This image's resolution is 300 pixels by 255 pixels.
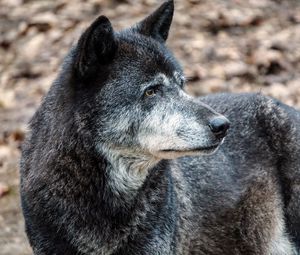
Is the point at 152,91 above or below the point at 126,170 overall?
above

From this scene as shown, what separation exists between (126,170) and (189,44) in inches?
207

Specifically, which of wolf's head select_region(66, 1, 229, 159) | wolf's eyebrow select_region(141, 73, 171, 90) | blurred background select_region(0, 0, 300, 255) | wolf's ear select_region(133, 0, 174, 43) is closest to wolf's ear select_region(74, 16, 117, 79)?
wolf's head select_region(66, 1, 229, 159)

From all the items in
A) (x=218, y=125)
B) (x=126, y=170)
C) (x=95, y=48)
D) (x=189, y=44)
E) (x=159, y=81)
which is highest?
(x=95, y=48)

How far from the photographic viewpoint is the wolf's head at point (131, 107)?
5.22 meters

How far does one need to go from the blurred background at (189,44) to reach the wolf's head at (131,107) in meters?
3.59

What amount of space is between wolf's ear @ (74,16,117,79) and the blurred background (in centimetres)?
361

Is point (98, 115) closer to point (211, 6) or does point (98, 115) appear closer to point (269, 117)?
point (269, 117)

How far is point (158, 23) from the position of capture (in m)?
5.77

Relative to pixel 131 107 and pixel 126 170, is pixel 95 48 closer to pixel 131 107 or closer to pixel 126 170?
pixel 131 107

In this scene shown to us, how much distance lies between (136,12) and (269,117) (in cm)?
447

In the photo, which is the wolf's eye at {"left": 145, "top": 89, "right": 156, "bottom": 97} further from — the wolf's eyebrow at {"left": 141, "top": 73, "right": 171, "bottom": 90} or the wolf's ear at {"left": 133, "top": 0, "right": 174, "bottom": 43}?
the wolf's ear at {"left": 133, "top": 0, "right": 174, "bottom": 43}

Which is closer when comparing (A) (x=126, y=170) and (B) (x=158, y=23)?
(A) (x=126, y=170)

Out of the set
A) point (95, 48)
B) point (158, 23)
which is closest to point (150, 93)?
point (95, 48)

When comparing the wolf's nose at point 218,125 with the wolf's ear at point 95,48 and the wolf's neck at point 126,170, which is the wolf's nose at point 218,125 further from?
the wolf's ear at point 95,48
